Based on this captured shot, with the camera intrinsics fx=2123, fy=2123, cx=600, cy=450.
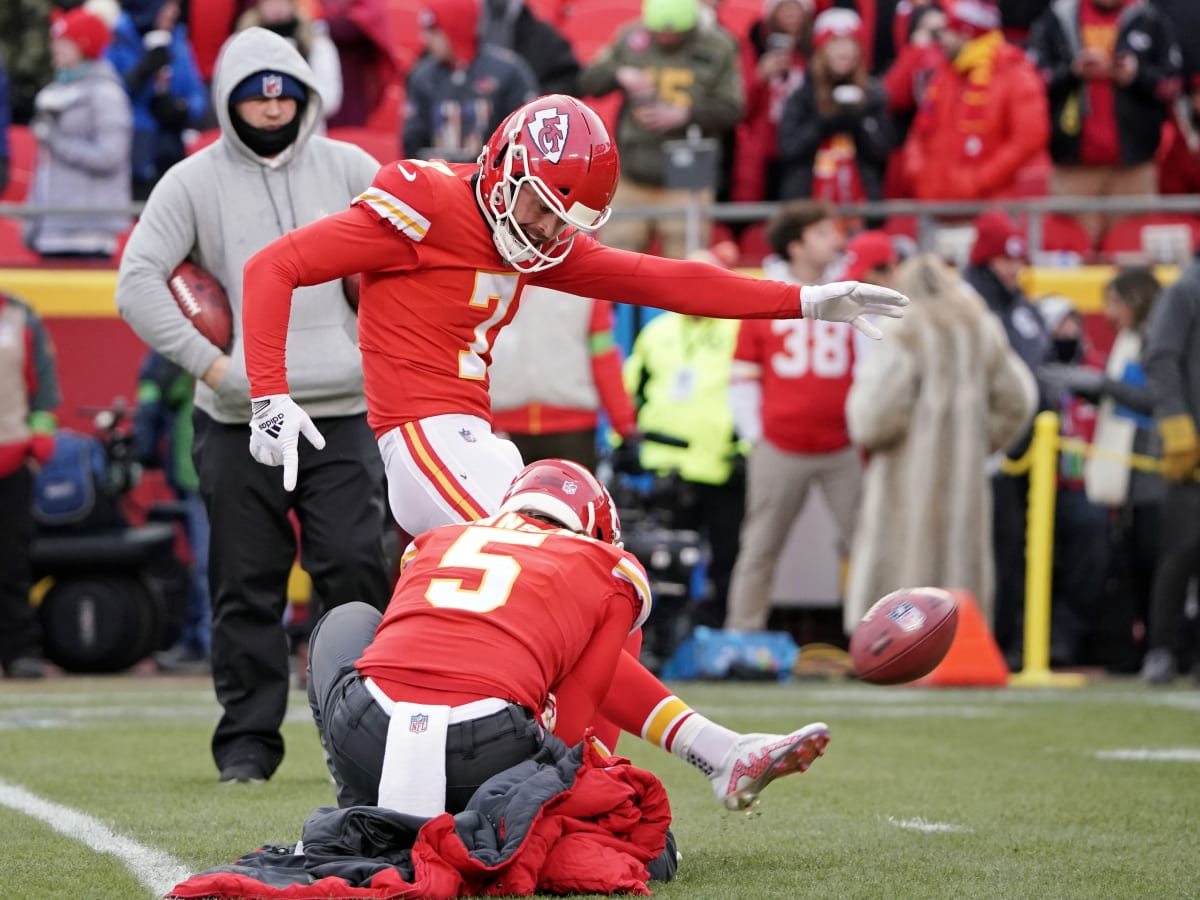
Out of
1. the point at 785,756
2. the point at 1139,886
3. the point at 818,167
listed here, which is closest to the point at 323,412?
the point at 785,756

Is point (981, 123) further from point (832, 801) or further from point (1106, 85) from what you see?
point (832, 801)

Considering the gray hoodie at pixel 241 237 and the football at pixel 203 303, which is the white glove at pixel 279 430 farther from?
the football at pixel 203 303

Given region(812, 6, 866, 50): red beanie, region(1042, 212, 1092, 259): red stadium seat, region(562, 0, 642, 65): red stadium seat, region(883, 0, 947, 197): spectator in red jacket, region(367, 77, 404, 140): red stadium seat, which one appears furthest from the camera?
region(562, 0, 642, 65): red stadium seat

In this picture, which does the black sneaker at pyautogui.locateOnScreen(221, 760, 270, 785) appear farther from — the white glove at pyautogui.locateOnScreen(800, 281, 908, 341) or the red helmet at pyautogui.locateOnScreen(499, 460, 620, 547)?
the white glove at pyautogui.locateOnScreen(800, 281, 908, 341)

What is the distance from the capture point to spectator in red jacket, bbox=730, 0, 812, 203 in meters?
13.3

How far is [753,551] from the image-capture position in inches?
427

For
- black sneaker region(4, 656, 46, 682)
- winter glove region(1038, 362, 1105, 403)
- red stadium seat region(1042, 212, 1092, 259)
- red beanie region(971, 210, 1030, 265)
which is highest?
red stadium seat region(1042, 212, 1092, 259)

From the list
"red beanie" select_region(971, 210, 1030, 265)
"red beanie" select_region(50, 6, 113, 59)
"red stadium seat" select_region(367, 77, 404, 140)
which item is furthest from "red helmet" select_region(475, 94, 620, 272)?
"red stadium seat" select_region(367, 77, 404, 140)

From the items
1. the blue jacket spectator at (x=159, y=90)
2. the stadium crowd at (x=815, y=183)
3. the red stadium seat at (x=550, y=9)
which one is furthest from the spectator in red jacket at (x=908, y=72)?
the blue jacket spectator at (x=159, y=90)

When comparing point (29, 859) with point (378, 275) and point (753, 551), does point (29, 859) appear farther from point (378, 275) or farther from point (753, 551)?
point (753, 551)

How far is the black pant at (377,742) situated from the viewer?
441cm

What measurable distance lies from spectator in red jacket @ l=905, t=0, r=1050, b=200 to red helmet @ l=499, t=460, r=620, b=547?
8547 millimetres

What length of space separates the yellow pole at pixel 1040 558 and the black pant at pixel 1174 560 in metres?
0.50

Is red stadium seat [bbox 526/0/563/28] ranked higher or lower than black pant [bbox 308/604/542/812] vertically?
higher
